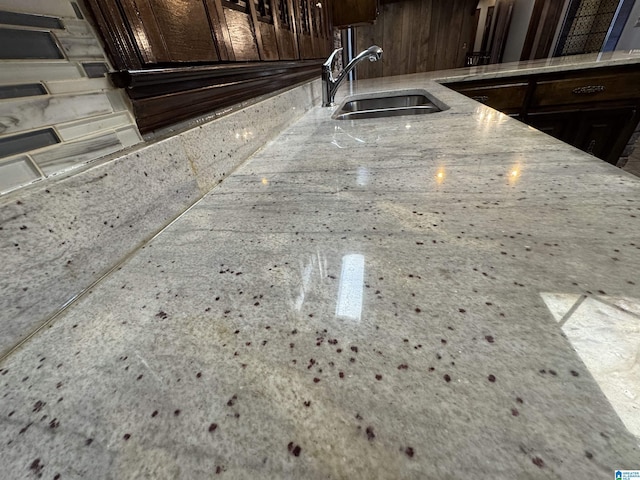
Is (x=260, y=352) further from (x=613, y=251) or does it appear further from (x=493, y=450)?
(x=613, y=251)

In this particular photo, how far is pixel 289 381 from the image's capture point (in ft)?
0.64

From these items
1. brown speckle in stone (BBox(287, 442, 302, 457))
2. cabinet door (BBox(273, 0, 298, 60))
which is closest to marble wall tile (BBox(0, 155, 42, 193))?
brown speckle in stone (BBox(287, 442, 302, 457))

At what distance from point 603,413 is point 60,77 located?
1.92 feet

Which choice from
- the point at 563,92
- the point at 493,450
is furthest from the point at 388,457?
the point at 563,92

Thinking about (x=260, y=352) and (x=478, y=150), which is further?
(x=478, y=150)

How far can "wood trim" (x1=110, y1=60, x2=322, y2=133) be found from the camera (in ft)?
1.32

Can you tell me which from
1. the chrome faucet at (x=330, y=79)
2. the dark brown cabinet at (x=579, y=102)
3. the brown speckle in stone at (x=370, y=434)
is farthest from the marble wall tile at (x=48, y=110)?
the dark brown cabinet at (x=579, y=102)

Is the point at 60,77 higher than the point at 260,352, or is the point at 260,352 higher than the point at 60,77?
the point at 60,77

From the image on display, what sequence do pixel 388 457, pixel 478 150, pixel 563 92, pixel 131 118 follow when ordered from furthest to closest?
pixel 563 92, pixel 478 150, pixel 131 118, pixel 388 457

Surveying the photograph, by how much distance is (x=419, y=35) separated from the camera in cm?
427

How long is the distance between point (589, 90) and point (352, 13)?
1.85 metres

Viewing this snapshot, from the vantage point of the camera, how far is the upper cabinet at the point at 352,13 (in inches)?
87.8

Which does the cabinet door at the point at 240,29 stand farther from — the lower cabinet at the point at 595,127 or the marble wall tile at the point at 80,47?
the lower cabinet at the point at 595,127

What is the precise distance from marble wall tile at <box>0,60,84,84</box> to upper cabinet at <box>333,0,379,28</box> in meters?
2.63
